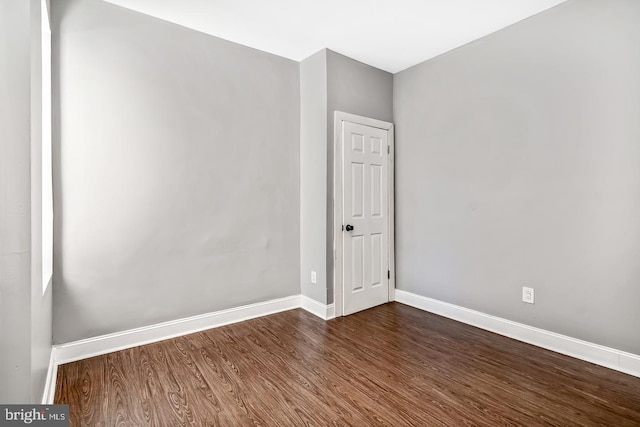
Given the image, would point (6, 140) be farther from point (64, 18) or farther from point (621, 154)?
point (621, 154)

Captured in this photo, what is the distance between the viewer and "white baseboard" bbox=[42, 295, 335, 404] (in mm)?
2240

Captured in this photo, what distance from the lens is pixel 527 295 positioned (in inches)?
104

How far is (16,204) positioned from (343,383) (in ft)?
6.45

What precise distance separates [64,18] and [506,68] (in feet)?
11.6

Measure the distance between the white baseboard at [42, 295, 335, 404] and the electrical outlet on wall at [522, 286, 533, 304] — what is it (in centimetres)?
172

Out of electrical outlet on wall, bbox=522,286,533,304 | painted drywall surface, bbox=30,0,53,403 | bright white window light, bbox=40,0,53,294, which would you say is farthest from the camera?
electrical outlet on wall, bbox=522,286,533,304

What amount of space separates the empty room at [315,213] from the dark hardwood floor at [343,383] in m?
0.02

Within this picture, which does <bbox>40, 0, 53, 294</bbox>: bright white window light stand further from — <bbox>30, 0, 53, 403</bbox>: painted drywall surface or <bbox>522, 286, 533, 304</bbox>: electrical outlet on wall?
<bbox>522, 286, 533, 304</bbox>: electrical outlet on wall

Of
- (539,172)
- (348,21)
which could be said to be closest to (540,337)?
(539,172)

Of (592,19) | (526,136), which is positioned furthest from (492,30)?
(526,136)

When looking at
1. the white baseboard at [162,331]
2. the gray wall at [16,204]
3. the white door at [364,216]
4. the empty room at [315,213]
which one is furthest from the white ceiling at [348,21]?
the white baseboard at [162,331]

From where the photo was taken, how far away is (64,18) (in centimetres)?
226

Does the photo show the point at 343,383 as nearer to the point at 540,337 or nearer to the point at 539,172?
the point at 540,337

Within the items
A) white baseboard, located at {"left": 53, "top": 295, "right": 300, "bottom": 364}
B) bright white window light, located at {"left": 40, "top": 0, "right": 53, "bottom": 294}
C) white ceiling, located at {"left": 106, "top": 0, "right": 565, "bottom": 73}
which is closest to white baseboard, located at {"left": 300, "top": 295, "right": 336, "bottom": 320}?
white baseboard, located at {"left": 53, "top": 295, "right": 300, "bottom": 364}
